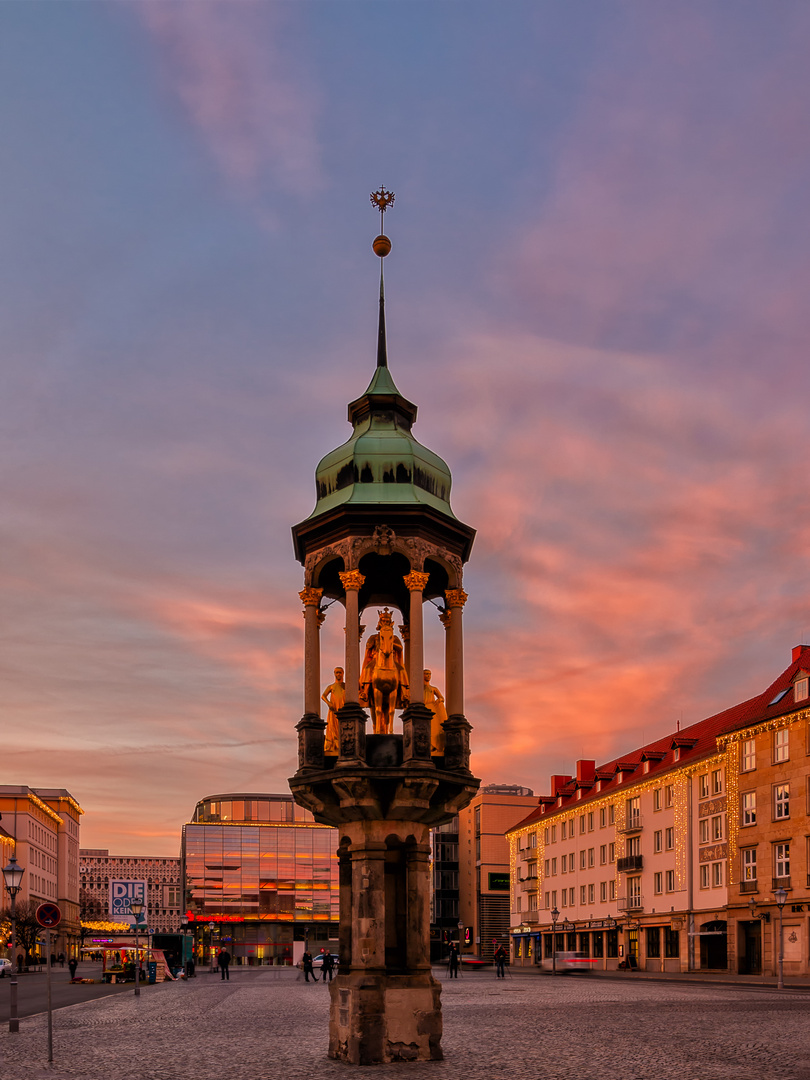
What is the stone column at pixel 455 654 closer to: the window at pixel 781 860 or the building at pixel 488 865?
the window at pixel 781 860

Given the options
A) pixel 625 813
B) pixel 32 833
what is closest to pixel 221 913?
pixel 32 833

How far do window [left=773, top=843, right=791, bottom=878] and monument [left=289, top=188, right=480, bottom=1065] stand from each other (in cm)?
4336

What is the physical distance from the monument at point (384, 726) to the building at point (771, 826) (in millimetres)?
41706

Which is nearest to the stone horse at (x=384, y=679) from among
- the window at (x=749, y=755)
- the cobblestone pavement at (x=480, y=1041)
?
the cobblestone pavement at (x=480, y=1041)

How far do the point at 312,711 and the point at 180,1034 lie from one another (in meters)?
10.7

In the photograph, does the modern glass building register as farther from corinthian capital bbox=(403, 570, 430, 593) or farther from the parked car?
corinthian capital bbox=(403, 570, 430, 593)

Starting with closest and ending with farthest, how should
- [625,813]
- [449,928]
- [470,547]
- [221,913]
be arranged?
[470,547], [625,813], [449,928], [221,913]

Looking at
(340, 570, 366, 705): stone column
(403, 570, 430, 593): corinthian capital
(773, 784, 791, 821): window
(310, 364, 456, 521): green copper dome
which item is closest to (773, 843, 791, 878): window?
(773, 784, 791, 821): window

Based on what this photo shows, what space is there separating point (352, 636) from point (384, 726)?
1.95m

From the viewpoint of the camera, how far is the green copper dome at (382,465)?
2048 cm

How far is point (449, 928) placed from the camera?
510 feet

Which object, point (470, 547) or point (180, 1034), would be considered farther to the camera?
point (180, 1034)

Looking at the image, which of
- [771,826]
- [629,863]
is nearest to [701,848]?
[771,826]

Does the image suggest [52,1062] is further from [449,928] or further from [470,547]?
[449,928]
